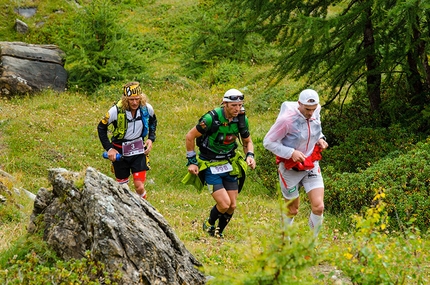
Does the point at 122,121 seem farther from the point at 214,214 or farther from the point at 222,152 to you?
the point at 214,214

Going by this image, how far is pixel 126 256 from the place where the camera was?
6.02 m

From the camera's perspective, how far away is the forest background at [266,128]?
546 cm

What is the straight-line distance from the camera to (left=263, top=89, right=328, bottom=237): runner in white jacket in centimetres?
816

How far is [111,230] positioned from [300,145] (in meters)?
3.30

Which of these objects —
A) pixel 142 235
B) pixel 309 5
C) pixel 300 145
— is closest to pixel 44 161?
pixel 309 5

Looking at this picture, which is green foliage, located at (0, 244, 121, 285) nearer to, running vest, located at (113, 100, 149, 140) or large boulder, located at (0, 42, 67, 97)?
running vest, located at (113, 100, 149, 140)

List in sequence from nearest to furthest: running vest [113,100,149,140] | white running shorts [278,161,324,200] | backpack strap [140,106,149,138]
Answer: white running shorts [278,161,324,200] < running vest [113,100,149,140] < backpack strap [140,106,149,138]

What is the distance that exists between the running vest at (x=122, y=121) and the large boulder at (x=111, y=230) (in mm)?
3434

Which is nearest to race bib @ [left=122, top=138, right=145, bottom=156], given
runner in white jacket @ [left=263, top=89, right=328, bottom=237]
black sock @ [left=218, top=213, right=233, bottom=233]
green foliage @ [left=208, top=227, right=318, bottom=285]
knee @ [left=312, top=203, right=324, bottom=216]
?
black sock @ [left=218, top=213, right=233, bottom=233]

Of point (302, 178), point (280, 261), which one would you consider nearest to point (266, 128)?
point (302, 178)

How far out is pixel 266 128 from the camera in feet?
65.1

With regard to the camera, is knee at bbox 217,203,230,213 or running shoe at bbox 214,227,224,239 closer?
running shoe at bbox 214,227,224,239

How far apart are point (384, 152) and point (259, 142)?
470cm

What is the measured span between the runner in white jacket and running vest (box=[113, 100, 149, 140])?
2.81 meters
